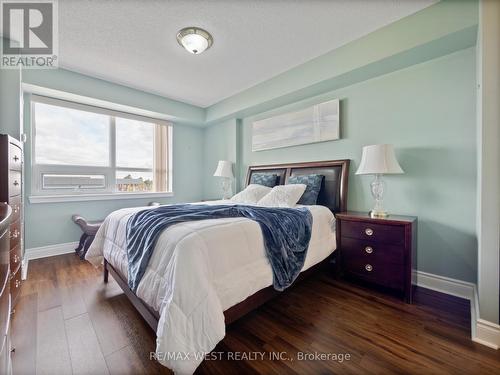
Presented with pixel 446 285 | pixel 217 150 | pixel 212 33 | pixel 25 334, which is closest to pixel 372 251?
pixel 446 285

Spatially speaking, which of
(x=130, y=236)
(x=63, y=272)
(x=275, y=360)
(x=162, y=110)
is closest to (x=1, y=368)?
(x=130, y=236)

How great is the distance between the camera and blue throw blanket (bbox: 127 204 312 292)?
1.53 metres

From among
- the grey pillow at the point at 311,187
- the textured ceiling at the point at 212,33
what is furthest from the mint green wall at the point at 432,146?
the textured ceiling at the point at 212,33

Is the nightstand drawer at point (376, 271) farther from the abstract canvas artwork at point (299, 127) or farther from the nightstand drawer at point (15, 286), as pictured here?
the nightstand drawer at point (15, 286)

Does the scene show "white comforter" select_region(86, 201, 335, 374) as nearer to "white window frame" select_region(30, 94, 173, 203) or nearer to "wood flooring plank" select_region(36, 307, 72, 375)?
"wood flooring plank" select_region(36, 307, 72, 375)

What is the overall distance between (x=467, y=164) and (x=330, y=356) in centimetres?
208

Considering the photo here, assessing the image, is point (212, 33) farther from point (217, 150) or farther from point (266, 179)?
point (217, 150)

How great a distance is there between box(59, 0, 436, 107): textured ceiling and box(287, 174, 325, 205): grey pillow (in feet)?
4.89

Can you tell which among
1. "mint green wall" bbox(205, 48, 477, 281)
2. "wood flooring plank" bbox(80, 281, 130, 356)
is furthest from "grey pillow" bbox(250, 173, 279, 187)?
"wood flooring plank" bbox(80, 281, 130, 356)

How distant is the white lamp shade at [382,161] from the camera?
2.16m

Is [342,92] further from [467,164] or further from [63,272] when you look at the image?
[63,272]

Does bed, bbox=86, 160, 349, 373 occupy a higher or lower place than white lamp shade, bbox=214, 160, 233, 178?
lower

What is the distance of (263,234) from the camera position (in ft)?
5.66

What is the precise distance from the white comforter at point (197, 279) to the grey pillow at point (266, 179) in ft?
5.71
